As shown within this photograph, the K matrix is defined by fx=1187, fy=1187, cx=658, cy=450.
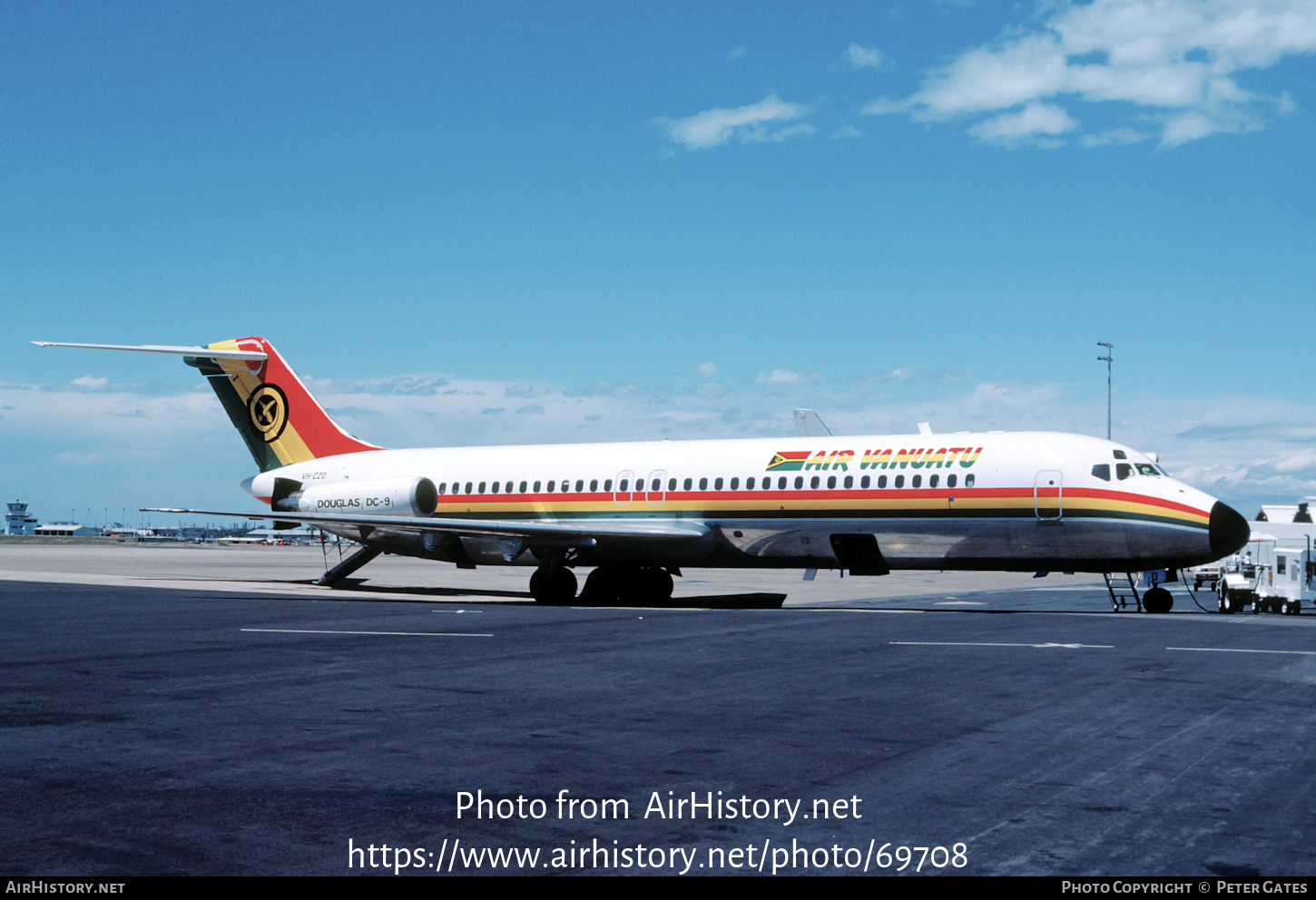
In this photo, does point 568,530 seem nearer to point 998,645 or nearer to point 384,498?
point 384,498

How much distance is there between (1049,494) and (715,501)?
768 cm

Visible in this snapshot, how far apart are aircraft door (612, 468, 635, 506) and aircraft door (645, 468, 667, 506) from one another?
484 mm

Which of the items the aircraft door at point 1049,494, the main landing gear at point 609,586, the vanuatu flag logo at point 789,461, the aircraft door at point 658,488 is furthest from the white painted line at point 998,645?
the main landing gear at point 609,586

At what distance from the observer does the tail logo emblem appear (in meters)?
36.0

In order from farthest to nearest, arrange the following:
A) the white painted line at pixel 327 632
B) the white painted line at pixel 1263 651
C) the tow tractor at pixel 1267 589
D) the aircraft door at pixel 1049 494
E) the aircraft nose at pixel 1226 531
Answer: the tow tractor at pixel 1267 589 → the aircraft door at pixel 1049 494 → the aircraft nose at pixel 1226 531 → the white painted line at pixel 327 632 → the white painted line at pixel 1263 651

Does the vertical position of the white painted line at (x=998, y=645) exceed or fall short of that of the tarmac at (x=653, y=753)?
it falls short

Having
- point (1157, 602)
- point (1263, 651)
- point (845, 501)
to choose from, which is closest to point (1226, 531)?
point (1157, 602)

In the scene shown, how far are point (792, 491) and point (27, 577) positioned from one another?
997 inches

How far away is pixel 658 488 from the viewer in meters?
29.3

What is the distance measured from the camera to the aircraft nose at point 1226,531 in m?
23.6

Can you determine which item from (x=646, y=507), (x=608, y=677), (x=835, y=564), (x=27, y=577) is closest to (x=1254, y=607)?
(x=835, y=564)

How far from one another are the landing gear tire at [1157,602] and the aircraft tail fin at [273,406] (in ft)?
72.2

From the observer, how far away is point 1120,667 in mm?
13867

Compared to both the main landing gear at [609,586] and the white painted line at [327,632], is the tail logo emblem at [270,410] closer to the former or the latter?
the main landing gear at [609,586]
